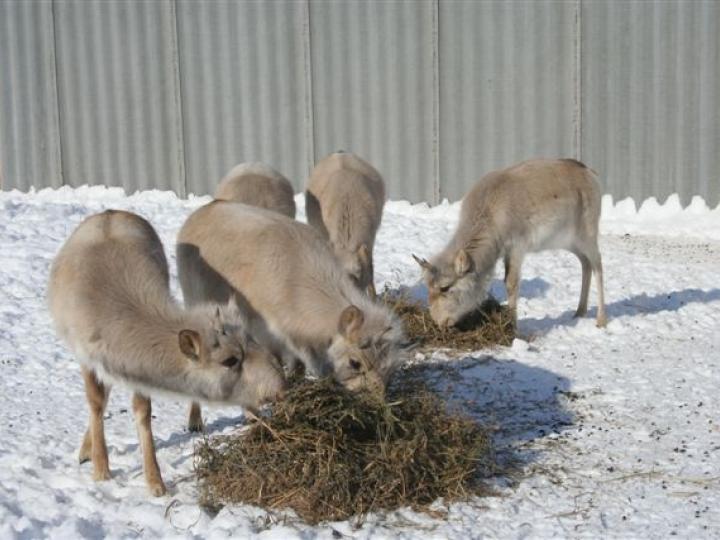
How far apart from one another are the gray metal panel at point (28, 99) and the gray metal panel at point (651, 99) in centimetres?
742

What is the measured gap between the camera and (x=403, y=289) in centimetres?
1016

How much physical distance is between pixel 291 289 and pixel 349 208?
3.65 metres

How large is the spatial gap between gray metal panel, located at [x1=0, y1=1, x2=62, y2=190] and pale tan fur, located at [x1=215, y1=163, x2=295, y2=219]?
571cm

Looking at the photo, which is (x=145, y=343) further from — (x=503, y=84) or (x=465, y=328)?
(x=503, y=84)

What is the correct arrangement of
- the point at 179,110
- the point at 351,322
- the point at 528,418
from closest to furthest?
the point at 351,322 < the point at 528,418 < the point at 179,110

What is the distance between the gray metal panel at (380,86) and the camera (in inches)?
569

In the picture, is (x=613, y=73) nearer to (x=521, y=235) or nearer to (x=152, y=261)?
(x=521, y=235)

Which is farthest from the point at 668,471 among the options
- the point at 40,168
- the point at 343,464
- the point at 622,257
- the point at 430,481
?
the point at 40,168

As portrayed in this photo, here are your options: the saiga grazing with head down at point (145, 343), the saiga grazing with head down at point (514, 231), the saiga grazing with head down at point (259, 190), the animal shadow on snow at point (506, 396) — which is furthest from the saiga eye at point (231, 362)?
the saiga grazing with head down at point (259, 190)

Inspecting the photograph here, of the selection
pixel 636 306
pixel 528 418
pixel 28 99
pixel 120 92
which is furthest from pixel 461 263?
pixel 28 99

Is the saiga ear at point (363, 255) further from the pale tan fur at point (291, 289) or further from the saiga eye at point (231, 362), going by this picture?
the saiga eye at point (231, 362)

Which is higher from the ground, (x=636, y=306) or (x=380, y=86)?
(x=380, y=86)

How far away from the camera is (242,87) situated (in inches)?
586

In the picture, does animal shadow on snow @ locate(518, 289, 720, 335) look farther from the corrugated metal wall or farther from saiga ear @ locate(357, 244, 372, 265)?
the corrugated metal wall
